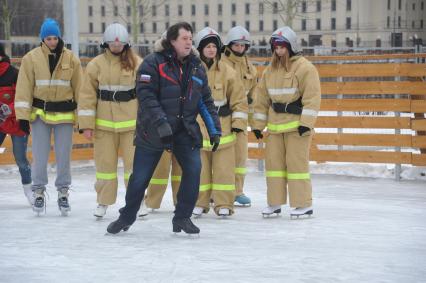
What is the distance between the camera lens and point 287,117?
7992 millimetres

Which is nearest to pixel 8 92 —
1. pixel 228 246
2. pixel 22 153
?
pixel 22 153

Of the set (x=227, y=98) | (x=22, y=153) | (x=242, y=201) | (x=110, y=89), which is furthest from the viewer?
(x=242, y=201)

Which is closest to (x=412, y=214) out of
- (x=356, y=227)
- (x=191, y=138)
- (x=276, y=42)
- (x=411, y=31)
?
(x=356, y=227)

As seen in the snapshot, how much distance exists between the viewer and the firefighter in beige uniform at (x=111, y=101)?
25.6ft

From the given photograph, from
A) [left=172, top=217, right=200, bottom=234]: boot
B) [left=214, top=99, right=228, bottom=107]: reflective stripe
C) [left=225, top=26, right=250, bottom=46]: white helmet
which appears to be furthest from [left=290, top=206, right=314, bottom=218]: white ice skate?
[left=225, top=26, right=250, bottom=46]: white helmet

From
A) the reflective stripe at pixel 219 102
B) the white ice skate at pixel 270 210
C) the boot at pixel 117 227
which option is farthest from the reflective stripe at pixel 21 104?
the white ice skate at pixel 270 210

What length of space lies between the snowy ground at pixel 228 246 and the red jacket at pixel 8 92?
815 millimetres

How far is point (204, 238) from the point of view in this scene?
7.09 m

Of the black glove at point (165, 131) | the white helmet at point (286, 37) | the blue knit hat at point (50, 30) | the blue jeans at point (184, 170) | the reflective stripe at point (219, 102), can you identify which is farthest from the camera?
the reflective stripe at point (219, 102)

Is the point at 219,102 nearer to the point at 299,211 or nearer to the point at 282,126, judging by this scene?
the point at 282,126

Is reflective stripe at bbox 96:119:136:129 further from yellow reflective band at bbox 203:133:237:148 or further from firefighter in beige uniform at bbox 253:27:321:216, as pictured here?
firefighter in beige uniform at bbox 253:27:321:216

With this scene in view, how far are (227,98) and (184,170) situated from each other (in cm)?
153

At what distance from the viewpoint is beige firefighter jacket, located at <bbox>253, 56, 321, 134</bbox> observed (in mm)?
7801

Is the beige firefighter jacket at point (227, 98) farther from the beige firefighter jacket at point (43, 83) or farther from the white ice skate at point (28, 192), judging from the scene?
the white ice skate at point (28, 192)
